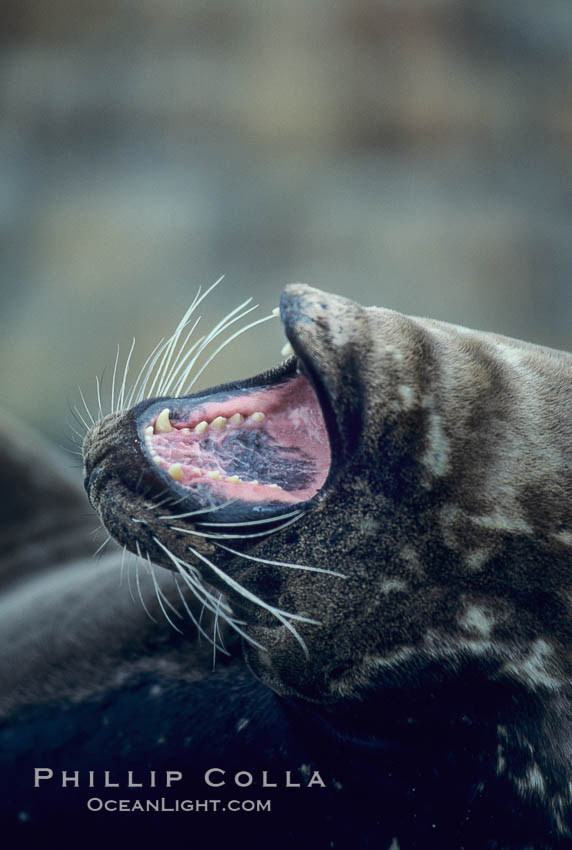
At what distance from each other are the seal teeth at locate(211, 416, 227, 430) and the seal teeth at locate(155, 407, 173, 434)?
0.04m

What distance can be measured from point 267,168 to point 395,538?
1.93 meters

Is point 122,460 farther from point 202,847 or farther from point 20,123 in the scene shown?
point 20,123

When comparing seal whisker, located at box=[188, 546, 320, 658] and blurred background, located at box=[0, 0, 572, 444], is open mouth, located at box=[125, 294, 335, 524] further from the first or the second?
blurred background, located at box=[0, 0, 572, 444]

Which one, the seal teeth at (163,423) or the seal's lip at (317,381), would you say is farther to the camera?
the seal teeth at (163,423)

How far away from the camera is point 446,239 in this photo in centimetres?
238

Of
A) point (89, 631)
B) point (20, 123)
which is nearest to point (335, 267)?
point (20, 123)

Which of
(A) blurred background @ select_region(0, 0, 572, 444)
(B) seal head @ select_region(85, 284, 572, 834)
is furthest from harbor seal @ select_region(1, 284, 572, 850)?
(A) blurred background @ select_region(0, 0, 572, 444)

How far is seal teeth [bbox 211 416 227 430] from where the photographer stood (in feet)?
2.27

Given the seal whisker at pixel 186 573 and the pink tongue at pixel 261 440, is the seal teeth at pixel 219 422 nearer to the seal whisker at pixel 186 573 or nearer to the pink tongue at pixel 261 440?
the pink tongue at pixel 261 440

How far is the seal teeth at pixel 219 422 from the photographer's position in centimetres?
69

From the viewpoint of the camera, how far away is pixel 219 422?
0.69m

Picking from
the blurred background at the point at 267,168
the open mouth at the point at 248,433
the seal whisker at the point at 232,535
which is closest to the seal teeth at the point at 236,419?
the open mouth at the point at 248,433

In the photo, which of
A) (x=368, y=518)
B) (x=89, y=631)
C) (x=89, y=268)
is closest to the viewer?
(x=368, y=518)

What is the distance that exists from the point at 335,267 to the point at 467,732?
180cm
